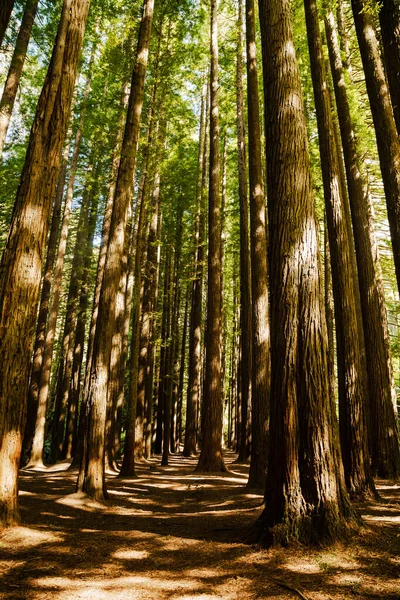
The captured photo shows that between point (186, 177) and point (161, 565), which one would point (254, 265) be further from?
point (186, 177)

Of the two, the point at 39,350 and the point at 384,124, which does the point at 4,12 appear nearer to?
the point at 384,124

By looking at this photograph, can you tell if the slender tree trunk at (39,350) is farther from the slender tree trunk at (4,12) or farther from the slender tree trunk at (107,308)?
the slender tree trunk at (4,12)

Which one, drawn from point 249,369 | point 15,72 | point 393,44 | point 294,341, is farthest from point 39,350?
point 393,44

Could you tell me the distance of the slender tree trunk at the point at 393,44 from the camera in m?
4.99

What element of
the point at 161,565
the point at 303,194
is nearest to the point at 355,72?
the point at 303,194

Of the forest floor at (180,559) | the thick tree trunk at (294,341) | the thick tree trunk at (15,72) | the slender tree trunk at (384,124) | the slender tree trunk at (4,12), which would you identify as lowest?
the forest floor at (180,559)

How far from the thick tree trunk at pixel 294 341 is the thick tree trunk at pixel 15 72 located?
6.99 metres

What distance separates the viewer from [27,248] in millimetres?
4738

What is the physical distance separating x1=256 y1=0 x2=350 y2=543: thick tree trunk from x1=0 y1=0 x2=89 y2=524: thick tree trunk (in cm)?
277

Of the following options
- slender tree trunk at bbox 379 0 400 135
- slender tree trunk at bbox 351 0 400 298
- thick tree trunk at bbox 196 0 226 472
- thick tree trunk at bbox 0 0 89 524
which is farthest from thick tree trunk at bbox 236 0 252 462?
thick tree trunk at bbox 0 0 89 524

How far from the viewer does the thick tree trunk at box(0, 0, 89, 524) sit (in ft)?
14.4

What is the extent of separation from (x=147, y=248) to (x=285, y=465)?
12487 mm

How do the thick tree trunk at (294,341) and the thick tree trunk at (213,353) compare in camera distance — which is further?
the thick tree trunk at (213,353)

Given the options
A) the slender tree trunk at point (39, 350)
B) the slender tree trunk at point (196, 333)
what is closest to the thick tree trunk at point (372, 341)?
the slender tree trunk at point (196, 333)
